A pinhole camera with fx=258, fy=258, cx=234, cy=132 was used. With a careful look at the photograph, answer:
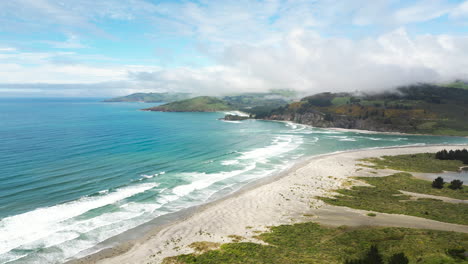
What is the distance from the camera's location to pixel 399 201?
5025 cm

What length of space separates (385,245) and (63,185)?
63.7 metres

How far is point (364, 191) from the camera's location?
57562 mm

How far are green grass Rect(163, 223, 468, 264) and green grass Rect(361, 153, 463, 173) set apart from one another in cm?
5702

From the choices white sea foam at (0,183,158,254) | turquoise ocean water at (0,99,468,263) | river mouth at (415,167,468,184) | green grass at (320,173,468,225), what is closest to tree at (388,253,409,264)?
green grass at (320,173,468,225)

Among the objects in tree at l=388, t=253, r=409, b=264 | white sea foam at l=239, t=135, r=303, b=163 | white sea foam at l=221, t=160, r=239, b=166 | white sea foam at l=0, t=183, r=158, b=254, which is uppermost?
tree at l=388, t=253, r=409, b=264

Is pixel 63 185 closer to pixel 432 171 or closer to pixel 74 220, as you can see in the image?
pixel 74 220

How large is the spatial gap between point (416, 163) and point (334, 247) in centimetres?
7817

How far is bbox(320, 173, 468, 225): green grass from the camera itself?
139ft

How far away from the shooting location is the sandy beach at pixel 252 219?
3403 cm

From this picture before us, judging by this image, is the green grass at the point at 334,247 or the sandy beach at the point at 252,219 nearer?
the green grass at the point at 334,247

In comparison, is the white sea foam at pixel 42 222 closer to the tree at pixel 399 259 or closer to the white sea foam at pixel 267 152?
the tree at pixel 399 259

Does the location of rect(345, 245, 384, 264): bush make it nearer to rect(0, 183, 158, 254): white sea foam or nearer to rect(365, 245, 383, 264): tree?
rect(365, 245, 383, 264): tree

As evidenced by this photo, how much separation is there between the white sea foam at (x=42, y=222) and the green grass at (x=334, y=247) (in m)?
22.3

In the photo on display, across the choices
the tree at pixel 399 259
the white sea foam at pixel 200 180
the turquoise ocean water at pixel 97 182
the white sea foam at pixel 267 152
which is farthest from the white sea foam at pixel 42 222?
the white sea foam at pixel 267 152
